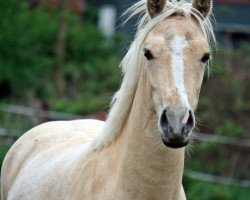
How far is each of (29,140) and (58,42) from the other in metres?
12.2

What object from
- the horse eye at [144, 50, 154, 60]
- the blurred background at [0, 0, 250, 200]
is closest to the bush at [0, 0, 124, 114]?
the blurred background at [0, 0, 250, 200]

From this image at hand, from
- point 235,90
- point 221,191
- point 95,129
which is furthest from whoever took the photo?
point 235,90

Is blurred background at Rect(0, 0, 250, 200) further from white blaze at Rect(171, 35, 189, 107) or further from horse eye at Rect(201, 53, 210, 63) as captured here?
white blaze at Rect(171, 35, 189, 107)

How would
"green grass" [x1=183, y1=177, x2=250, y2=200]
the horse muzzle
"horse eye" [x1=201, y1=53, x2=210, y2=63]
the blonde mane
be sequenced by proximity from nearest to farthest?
the horse muzzle, "horse eye" [x1=201, y1=53, x2=210, y2=63], the blonde mane, "green grass" [x1=183, y1=177, x2=250, y2=200]

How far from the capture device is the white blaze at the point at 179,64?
5.20 meters

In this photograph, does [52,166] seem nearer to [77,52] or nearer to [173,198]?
[173,198]

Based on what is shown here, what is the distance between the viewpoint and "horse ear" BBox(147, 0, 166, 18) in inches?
224

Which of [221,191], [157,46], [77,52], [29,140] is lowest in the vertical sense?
[77,52]

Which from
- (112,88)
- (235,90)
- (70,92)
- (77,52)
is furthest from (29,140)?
(77,52)

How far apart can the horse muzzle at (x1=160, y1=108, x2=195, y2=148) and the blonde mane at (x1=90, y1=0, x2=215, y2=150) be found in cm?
69

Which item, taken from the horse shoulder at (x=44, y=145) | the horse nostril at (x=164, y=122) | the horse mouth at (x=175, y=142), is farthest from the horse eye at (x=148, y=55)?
the horse shoulder at (x=44, y=145)

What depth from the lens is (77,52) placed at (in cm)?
2228

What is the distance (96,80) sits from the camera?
19750 millimetres

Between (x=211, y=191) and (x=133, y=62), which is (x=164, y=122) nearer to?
(x=133, y=62)
